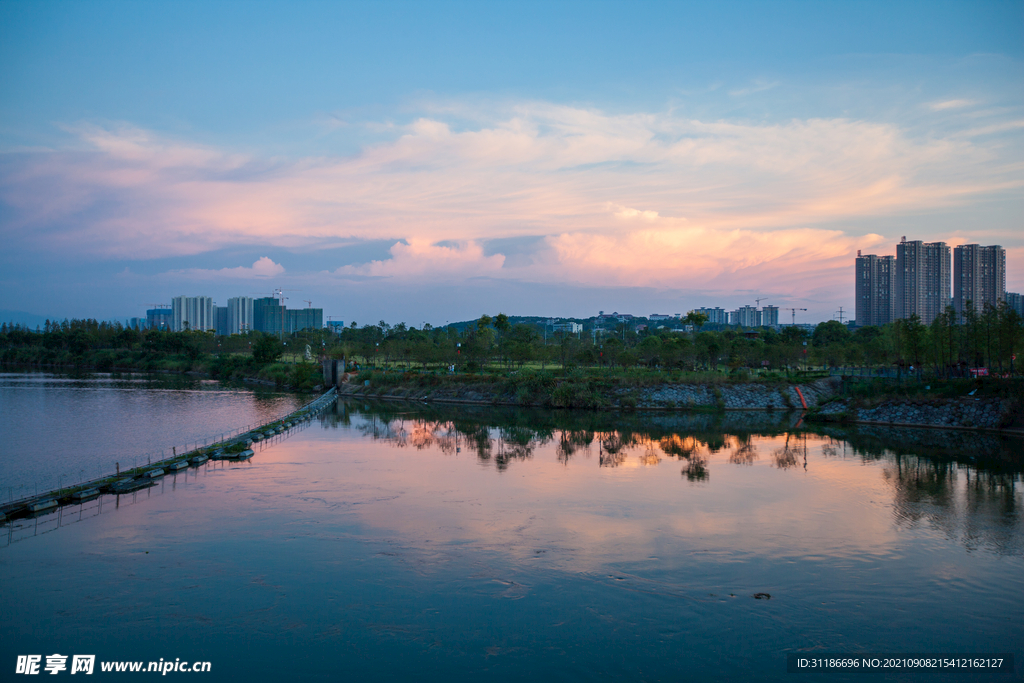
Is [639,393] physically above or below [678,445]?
above

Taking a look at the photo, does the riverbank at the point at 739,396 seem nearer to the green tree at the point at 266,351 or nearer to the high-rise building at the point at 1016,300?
the green tree at the point at 266,351

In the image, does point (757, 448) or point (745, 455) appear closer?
point (745, 455)

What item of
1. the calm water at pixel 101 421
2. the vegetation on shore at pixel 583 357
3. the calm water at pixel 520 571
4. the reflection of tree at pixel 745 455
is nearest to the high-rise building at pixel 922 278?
the vegetation on shore at pixel 583 357

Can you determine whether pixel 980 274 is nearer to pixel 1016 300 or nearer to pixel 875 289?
pixel 1016 300

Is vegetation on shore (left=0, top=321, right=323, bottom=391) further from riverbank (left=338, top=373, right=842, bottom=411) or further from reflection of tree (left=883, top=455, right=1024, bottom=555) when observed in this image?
reflection of tree (left=883, top=455, right=1024, bottom=555)

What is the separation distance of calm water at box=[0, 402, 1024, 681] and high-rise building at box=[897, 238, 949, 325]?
112 m

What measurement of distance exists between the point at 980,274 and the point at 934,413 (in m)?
88.5

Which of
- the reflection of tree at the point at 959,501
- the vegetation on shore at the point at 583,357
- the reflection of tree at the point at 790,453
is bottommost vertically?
the reflection of tree at the point at 790,453

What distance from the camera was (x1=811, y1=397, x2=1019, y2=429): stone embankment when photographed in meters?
34.5

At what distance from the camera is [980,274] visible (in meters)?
106

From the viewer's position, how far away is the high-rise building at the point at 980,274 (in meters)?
104

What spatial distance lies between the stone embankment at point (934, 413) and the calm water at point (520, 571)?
11929 mm

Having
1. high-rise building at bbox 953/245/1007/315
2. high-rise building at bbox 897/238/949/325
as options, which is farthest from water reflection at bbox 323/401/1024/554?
high-rise building at bbox 897/238/949/325

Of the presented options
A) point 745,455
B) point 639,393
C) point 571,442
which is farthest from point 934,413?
point 571,442
